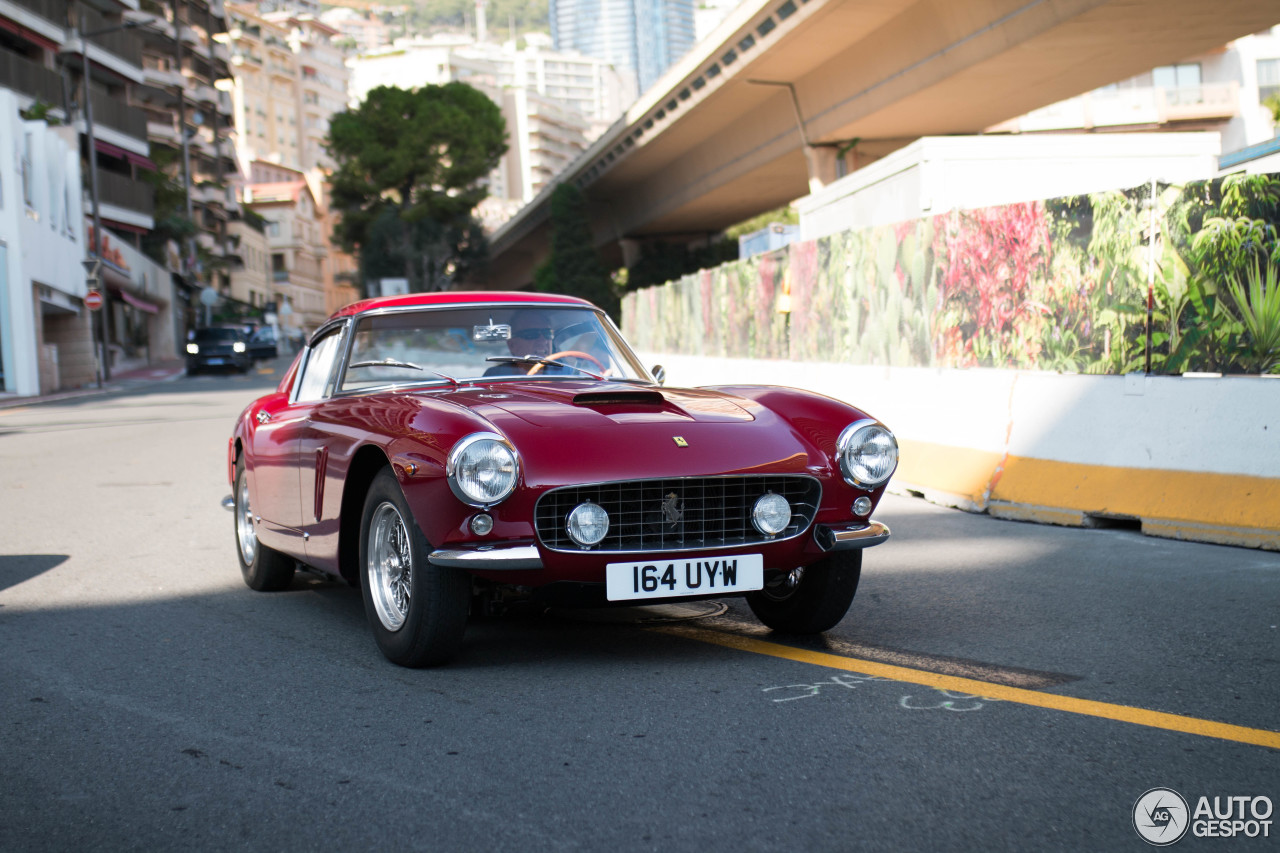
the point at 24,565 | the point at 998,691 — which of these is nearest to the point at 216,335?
the point at 24,565

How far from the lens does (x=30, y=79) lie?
43.5 m

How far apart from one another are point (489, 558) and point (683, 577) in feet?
2.12

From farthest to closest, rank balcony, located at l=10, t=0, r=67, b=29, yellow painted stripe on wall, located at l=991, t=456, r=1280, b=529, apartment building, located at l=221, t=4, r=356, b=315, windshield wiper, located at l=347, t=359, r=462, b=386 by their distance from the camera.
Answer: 1. apartment building, located at l=221, t=4, r=356, b=315
2. balcony, located at l=10, t=0, r=67, b=29
3. yellow painted stripe on wall, located at l=991, t=456, r=1280, b=529
4. windshield wiper, located at l=347, t=359, r=462, b=386

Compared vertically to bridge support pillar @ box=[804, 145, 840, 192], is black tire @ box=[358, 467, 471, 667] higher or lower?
lower

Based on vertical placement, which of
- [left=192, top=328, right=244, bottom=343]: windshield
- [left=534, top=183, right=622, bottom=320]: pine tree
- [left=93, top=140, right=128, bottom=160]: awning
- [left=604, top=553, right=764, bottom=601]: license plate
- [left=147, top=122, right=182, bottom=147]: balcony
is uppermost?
[left=147, top=122, right=182, bottom=147]: balcony

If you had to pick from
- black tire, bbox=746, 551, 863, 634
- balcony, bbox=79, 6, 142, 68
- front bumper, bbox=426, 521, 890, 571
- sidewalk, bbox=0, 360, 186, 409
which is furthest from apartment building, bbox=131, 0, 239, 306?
front bumper, bbox=426, 521, 890, 571

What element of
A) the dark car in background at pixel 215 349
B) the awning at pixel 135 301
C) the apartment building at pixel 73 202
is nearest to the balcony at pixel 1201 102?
the dark car in background at pixel 215 349

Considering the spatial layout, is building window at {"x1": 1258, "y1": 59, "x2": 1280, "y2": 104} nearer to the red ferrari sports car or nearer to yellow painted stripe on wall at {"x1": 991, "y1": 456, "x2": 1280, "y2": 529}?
yellow painted stripe on wall at {"x1": 991, "y1": 456, "x2": 1280, "y2": 529}

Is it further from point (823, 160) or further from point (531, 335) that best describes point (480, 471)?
point (823, 160)

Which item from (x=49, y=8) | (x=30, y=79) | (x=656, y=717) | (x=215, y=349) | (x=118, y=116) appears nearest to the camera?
(x=656, y=717)

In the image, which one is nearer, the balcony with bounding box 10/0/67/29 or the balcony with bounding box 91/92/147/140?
the balcony with bounding box 10/0/67/29

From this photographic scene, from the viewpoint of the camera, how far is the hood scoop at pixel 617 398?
15.4 feet

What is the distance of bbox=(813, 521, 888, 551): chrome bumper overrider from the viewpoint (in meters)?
4.55

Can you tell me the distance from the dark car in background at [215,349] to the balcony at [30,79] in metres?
9.20
